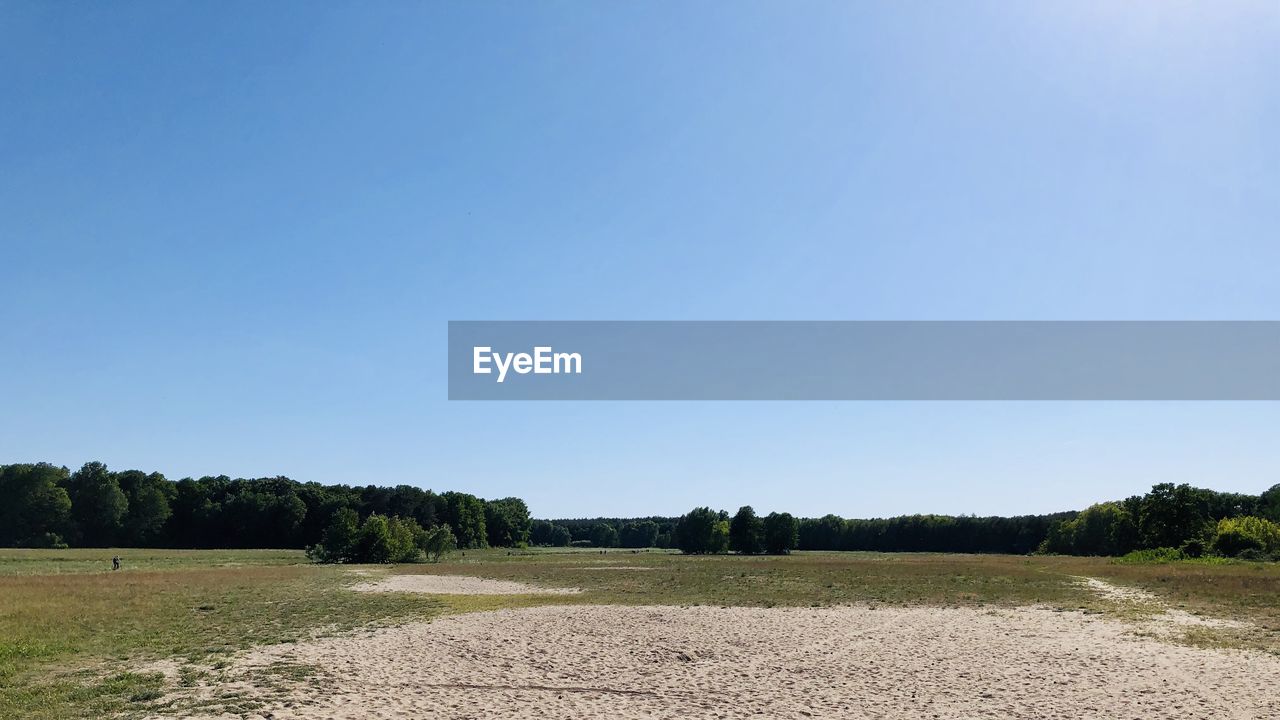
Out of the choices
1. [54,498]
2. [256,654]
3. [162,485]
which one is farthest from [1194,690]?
[162,485]

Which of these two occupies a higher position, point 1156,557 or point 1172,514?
point 1172,514

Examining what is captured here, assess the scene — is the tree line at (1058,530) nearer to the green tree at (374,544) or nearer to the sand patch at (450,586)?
the sand patch at (450,586)

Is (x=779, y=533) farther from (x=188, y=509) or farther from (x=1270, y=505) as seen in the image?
(x=188, y=509)

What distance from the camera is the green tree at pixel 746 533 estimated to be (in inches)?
5595

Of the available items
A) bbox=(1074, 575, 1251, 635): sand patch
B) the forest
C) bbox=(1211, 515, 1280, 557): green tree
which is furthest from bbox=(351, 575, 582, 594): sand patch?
bbox=(1211, 515, 1280, 557): green tree

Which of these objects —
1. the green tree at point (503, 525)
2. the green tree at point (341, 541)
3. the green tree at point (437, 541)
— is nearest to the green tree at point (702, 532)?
the green tree at point (503, 525)

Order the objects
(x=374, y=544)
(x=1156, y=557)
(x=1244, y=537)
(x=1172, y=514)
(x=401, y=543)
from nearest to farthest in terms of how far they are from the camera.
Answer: (x=1244, y=537), (x=1156, y=557), (x=374, y=544), (x=401, y=543), (x=1172, y=514)

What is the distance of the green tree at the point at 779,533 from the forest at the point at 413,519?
0.17m

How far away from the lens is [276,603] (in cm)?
3341

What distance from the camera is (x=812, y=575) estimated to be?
57.8 meters

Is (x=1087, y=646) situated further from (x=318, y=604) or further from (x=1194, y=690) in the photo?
(x=318, y=604)

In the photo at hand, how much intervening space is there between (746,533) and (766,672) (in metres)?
128

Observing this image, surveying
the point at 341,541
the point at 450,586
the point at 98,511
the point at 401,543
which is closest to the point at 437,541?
the point at 401,543

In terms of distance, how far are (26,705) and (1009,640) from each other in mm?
22069
